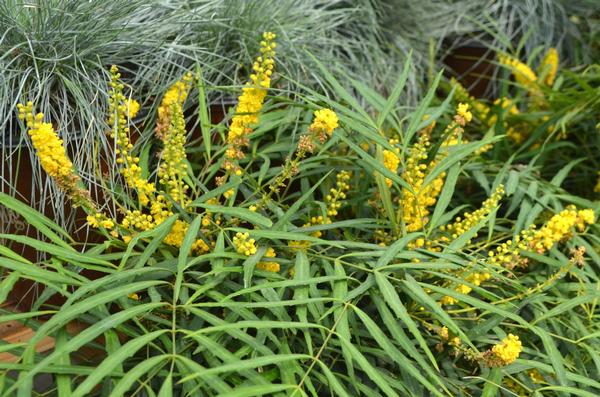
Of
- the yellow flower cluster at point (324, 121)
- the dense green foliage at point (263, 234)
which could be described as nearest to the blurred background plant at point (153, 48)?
the dense green foliage at point (263, 234)

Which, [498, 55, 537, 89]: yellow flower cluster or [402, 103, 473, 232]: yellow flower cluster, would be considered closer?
[402, 103, 473, 232]: yellow flower cluster

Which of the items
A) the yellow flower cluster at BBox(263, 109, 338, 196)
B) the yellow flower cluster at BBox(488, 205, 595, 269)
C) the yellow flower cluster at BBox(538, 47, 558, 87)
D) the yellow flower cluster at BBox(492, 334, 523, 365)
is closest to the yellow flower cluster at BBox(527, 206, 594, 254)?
the yellow flower cluster at BBox(488, 205, 595, 269)

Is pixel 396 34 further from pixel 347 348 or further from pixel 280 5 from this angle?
pixel 347 348

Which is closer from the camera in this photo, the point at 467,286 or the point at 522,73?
the point at 467,286

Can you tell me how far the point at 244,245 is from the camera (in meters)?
0.89

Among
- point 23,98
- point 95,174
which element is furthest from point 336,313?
point 23,98

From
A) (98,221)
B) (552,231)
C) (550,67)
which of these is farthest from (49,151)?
(550,67)

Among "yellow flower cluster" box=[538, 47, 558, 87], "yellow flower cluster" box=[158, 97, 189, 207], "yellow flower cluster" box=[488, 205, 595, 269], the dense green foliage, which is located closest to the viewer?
the dense green foliage

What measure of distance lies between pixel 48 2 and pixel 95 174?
0.27 meters

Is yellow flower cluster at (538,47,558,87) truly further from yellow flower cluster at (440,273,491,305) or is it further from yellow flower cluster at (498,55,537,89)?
yellow flower cluster at (440,273,491,305)

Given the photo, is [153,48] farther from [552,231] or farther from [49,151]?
[552,231]

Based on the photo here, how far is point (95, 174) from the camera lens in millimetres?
1100

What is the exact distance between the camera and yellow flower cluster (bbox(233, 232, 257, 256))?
873mm

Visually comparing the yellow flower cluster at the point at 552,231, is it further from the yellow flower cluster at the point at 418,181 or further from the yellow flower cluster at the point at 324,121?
the yellow flower cluster at the point at 324,121
